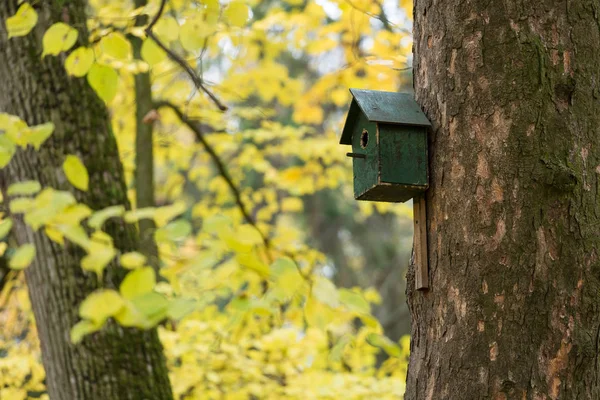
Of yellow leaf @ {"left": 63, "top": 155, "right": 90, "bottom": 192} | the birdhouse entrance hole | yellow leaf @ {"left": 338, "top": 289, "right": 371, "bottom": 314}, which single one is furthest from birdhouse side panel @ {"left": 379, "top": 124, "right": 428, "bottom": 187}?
yellow leaf @ {"left": 63, "top": 155, "right": 90, "bottom": 192}

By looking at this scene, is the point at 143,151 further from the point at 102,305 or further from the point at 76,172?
the point at 102,305

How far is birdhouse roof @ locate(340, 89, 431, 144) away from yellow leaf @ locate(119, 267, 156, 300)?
707 mm

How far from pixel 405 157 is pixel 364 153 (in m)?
0.20

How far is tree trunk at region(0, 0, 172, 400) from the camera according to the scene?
254 centimetres

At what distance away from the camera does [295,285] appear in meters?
1.82

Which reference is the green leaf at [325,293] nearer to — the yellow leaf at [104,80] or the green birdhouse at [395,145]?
the green birdhouse at [395,145]

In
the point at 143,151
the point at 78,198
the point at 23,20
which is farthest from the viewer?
the point at 143,151

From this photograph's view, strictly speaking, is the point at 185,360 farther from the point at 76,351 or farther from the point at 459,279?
the point at 459,279

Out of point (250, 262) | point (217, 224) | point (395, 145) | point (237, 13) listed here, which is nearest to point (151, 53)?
point (237, 13)

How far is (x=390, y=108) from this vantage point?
1.75m

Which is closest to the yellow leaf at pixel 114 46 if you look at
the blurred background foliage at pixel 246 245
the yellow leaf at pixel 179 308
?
the blurred background foliage at pixel 246 245

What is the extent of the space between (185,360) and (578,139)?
306 centimetres

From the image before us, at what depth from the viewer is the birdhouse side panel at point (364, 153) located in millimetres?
1771

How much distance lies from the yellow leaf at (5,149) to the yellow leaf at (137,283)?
0.66 metres
